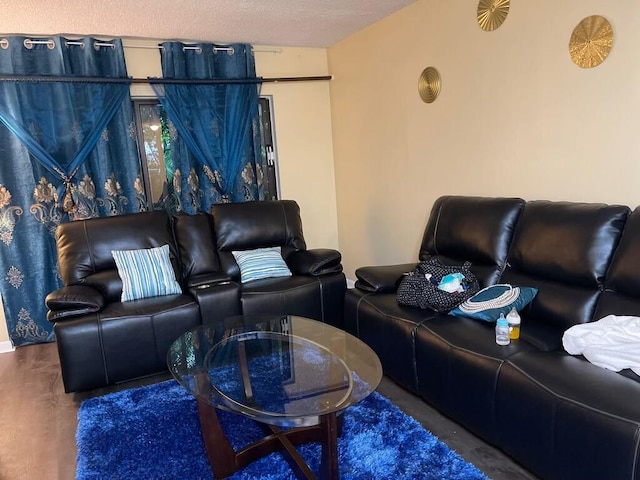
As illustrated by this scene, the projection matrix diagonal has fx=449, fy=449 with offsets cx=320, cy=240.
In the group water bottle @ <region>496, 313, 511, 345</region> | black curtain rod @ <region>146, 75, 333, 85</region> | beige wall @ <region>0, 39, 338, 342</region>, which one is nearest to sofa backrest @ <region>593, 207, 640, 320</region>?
water bottle @ <region>496, 313, 511, 345</region>

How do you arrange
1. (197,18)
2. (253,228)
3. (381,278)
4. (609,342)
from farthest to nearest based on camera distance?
1. (253,228)
2. (197,18)
3. (381,278)
4. (609,342)

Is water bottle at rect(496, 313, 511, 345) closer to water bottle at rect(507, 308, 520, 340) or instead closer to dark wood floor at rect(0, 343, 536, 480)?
water bottle at rect(507, 308, 520, 340)

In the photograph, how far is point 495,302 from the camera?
225 centimetres

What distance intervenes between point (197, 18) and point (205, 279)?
194 cm

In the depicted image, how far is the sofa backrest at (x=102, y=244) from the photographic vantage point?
10.2ft

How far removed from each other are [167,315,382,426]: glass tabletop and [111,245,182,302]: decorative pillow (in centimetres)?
77

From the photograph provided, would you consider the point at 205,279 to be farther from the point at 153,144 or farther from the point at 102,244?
the point at 153,144

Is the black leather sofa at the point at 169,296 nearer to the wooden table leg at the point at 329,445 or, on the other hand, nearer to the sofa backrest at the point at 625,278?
the wooden table leg at the point at 329,445

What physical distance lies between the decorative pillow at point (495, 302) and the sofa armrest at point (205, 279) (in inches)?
67.0

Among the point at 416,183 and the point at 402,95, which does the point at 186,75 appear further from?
the point at 416,183

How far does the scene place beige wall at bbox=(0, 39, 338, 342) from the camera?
4387mm

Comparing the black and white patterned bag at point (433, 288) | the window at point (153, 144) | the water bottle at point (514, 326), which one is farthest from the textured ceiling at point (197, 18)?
the water bottle at point (514, 326)

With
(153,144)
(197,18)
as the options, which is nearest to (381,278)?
(197,18)

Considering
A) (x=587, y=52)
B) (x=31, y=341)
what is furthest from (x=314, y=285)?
(x=31, y=341)
